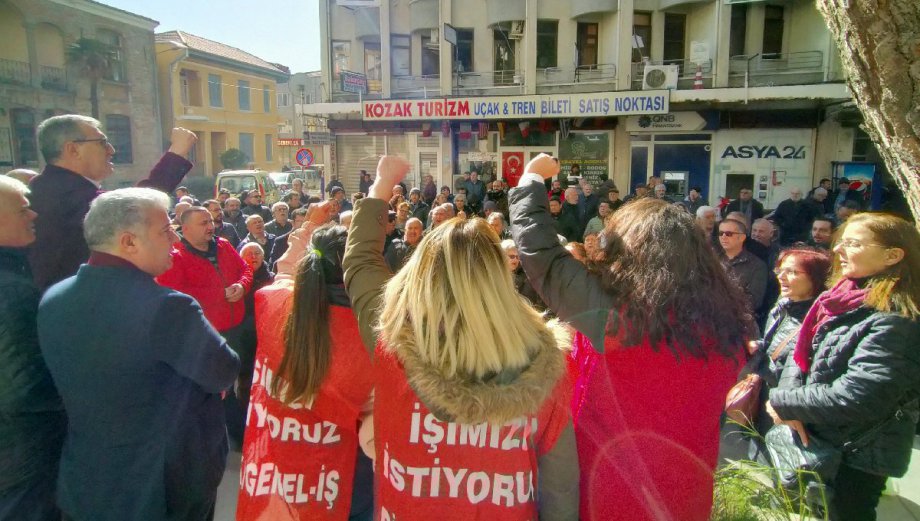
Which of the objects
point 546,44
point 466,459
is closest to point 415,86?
point 546,44

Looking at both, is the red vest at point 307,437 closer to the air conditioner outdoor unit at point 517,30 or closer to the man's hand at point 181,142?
the man's hand at point 181,142

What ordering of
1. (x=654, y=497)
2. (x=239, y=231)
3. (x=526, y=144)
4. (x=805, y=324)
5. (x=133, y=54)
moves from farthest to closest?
(x=133, y=54)
(x=526, y=144)
(x=239, y=231)
(x=805, y=324)
(x=654, y=497)

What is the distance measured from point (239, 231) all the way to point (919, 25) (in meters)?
8.61

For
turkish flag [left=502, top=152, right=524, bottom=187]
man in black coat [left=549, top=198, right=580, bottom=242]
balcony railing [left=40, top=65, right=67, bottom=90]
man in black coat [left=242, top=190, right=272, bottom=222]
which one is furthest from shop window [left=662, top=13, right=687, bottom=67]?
balcony railing [left=40, top=65, right=67, bottom=90]

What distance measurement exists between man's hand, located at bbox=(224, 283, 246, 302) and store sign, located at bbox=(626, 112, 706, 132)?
12.8 metres

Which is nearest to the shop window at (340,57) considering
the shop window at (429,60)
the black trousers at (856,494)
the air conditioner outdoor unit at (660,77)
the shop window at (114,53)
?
the shop window at (429,60)

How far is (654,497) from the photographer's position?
1690mm

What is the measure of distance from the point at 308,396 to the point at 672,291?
126 centimetres

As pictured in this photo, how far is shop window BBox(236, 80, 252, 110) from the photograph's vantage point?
104 ft

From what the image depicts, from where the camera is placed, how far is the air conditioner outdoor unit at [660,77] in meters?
13.6

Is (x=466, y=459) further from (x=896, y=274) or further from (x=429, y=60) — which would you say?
(x=429, y=60)

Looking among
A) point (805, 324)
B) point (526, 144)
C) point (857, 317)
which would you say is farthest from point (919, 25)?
point (526, 144)

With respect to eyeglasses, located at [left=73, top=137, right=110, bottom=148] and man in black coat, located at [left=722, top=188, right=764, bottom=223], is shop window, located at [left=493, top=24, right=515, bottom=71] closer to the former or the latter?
man in black coat, located at [left=722, top=188, right=764, bottom=223]

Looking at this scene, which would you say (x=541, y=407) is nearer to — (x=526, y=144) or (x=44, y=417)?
(x=44, y=417)
